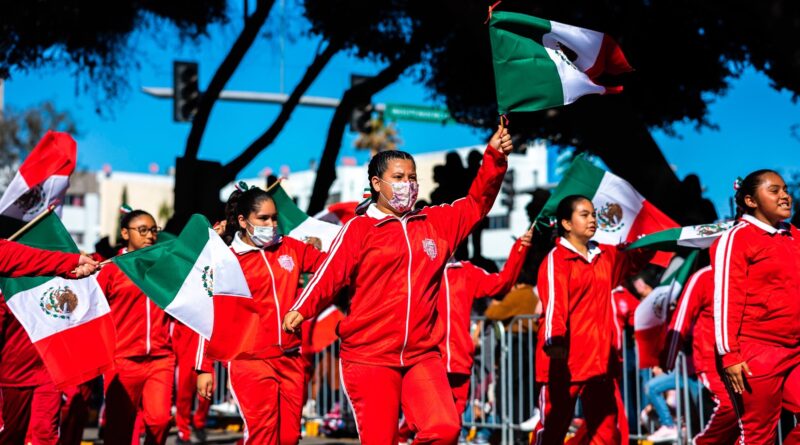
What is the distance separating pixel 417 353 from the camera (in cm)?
645

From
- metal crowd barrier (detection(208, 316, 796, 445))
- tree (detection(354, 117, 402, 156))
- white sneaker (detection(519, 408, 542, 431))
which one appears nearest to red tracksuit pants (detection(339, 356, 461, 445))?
metal crowd barrier (detection(208, 316, 796, 445))

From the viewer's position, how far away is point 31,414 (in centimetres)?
906

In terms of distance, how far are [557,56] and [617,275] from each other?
1.98m

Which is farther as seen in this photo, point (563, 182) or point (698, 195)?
point (698, 195)

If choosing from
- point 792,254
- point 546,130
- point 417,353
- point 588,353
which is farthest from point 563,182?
point 546,130

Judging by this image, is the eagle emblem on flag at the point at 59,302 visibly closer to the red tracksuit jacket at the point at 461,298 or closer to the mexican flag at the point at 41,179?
the mexican flag at the point at 41,179

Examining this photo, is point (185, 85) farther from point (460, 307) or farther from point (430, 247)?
point (430, 247)

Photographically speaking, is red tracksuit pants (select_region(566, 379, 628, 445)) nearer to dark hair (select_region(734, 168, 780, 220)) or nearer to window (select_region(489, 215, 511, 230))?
dark hair (select_region(734, 168, 780, 220))

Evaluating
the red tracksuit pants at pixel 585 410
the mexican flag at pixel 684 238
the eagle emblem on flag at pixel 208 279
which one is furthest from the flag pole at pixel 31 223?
the mexican flag at pixel 684 238

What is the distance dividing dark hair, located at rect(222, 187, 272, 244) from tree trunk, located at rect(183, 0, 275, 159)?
804 centimetres

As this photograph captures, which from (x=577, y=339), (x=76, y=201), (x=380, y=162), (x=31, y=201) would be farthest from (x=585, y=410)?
(x=76, y=201)

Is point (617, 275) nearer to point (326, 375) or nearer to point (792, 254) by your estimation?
point (792, 254)

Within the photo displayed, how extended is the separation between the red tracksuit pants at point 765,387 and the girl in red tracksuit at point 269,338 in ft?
9.16

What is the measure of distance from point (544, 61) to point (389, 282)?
185 centimetres
